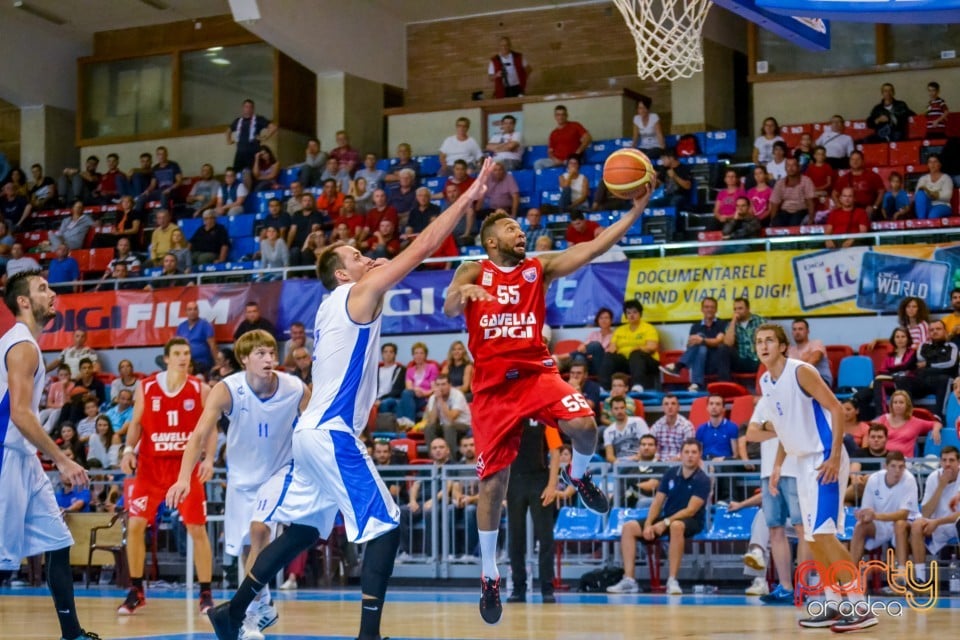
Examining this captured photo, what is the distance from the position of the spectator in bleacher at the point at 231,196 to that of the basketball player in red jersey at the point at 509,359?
14.9m

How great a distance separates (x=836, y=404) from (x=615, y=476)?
5054mm

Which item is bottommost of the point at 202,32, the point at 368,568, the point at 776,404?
the point at 368,568

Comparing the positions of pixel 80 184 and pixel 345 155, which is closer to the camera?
pixel 345 155

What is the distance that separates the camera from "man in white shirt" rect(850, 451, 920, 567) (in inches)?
485

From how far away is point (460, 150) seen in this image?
2205 cm

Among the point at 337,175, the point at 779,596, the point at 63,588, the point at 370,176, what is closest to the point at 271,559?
the point at 63,588

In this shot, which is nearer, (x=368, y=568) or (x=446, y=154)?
(x=368, y=568)

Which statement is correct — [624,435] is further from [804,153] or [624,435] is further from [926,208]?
[804,153]

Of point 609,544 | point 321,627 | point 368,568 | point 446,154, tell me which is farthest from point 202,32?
point 368,568

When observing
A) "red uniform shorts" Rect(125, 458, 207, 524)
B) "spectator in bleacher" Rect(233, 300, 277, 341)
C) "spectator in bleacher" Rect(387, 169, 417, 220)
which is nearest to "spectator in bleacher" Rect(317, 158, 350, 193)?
"spectator in bleacher" Rect(387, 169, 417, 220)

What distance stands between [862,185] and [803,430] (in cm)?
929

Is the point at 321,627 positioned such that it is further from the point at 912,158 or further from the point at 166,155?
the point at 166,155

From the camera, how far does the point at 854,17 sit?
9180mm

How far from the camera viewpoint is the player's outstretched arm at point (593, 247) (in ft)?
25.6
